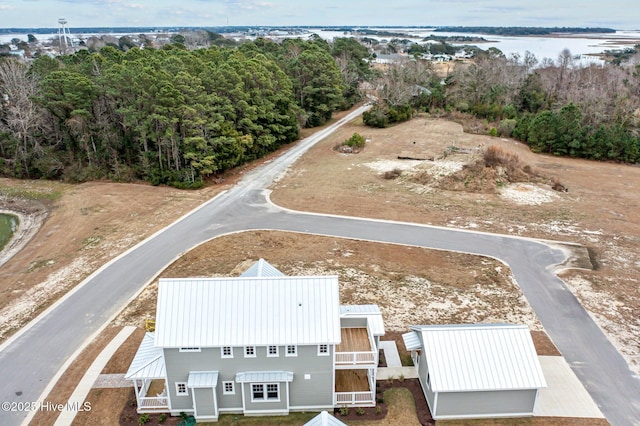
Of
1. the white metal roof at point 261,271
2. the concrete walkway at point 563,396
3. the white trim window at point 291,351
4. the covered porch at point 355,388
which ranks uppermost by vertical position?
the white metal roof at point 261,271

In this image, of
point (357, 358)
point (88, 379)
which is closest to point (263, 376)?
point (357, 358)

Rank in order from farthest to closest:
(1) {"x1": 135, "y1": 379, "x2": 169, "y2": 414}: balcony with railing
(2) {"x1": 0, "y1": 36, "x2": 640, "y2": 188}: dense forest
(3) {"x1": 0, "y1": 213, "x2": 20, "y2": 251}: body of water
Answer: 1. (2) {"x1": 0, "y1": 36, "x2": 640, "y2": 188}: dense forest
2. (3) {"x1": 0, "y1": 213, "x2": 20, "y2": 251}: body of water
3. (1) {"x1": 135, "y1": 379, "x2": 169, "y2": 414}: balcony with railing

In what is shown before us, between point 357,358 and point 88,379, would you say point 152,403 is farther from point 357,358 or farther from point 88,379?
point 357,358

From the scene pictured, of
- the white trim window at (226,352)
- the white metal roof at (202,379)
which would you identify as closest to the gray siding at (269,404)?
the white metal roof at (202,379)

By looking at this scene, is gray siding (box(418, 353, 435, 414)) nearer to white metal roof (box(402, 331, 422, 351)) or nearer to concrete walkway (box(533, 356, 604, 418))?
white metal roof (box(402, 331, 422, 351))

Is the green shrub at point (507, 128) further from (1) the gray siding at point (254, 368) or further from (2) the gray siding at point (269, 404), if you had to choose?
(2) the gray siding at point (269, 404)

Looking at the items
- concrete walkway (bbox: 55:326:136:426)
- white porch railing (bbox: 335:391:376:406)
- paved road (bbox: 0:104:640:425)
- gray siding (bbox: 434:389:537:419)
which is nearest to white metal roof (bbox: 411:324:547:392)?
gray siding (bbox: 434:389:537:419)
